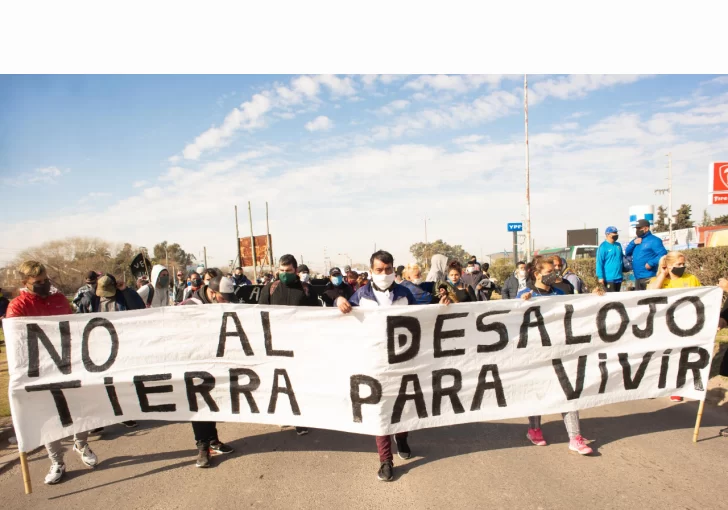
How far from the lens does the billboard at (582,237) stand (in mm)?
39875

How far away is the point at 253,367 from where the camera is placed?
409cm

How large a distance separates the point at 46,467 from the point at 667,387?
5677 mm

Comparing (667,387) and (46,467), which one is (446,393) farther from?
(46,467)

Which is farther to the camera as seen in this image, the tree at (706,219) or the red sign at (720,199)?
the tree at (706,219)

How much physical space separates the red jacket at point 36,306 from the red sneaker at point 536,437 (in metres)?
4.28

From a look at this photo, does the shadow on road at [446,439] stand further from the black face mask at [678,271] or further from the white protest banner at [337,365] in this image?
the black face mask at [678,271]

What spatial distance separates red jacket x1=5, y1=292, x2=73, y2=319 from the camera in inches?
159

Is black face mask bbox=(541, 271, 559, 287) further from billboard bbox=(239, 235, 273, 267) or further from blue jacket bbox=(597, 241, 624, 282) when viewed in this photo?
billboard bbox=(239, 235, 273, 267)

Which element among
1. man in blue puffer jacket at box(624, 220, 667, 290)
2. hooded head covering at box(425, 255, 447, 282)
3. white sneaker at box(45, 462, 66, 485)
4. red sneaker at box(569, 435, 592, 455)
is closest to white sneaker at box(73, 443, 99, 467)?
white sneaker at box(45, 462, 66, 485)

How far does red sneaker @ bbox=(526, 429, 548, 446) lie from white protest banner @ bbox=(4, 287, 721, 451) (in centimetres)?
29

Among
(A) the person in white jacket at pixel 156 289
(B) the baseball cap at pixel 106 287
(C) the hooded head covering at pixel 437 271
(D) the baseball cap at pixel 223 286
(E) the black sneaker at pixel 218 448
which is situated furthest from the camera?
(A) the person in white jacket at pixel 156 289

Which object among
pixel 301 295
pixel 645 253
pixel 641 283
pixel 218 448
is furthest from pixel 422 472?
pixel 641 283

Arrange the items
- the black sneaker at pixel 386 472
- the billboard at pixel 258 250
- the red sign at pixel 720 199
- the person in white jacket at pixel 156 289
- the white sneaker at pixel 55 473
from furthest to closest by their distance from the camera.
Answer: the billboard at pixel 258 250 → the red sign at pixel 720 199 → the person in white jacket at pixel 156 289 → the white sneaker at pixel 55 473 → the black sneaker at pixel 386 472

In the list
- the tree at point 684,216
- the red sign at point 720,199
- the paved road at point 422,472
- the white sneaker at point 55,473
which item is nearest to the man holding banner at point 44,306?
the white sneaker at point 55,473
